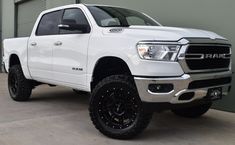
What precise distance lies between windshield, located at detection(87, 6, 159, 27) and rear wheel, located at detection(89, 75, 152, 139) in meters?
1.12

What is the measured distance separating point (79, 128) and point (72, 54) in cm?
122

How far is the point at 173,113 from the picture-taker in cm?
705

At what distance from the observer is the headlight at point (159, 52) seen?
16.0ft

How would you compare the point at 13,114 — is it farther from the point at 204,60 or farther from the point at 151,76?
the point at 204,60

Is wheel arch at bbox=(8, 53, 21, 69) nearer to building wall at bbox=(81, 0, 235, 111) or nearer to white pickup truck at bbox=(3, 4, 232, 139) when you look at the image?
white pickup truck at bbox=(3, 4, 232, 139)

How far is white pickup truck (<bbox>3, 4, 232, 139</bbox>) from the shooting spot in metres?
4.87

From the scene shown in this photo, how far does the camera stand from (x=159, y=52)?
491 cm

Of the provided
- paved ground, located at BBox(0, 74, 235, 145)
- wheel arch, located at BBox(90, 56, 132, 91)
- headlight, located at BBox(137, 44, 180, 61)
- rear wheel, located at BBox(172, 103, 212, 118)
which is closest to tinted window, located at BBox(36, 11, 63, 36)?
paved ground, located at BBox(0, 74, 235, 145)

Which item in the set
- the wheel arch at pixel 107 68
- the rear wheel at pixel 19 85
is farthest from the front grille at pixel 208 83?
the rear wheel at pixel 19 85

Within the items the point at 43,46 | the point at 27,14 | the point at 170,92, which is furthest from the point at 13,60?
the point at 27,14

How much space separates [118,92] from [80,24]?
4.78ft

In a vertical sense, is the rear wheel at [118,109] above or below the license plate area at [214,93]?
below

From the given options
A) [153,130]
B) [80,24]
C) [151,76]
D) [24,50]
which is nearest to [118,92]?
[151,76]

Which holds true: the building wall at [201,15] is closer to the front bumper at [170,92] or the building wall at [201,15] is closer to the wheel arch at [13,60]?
the front bumper at [170,92]
